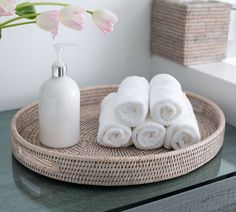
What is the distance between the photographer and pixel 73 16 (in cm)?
73

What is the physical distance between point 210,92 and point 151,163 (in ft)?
1.52

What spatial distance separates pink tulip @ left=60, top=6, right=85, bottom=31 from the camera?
2.40 feet

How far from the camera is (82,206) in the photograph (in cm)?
77

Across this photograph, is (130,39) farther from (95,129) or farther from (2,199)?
(2,199)

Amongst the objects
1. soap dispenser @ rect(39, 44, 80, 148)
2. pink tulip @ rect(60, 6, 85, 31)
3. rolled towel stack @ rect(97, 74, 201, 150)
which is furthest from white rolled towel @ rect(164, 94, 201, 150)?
pink tulip @ rect(60, 6, 85, 31)

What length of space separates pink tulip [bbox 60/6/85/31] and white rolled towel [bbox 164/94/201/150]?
31 cm

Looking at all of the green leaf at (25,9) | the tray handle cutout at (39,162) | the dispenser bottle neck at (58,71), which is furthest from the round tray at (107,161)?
the green leaf at (25,9)

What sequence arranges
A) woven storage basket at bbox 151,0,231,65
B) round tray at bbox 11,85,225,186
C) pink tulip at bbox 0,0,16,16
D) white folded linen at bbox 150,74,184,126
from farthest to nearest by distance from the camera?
woven storage basket at bbox 151,0,231,65 < white folded linen at bbox 150,74,184,126 < round tray at bbox 11,85,225,186 < pink tulip at bbox 0,0,16,16

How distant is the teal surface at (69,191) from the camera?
2.53ft

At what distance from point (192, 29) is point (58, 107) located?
21.2 inches

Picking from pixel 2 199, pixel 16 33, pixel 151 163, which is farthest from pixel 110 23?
pixel 16 33

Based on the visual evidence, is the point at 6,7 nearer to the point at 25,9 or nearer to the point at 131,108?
the point at 25,9

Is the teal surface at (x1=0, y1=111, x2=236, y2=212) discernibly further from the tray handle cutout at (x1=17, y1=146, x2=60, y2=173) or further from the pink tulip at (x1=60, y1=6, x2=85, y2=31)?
the pink tulip at (x1=60, y1=6, x2=85, y2=31)

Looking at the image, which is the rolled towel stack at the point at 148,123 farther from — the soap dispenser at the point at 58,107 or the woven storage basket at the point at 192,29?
the woven storage basket at the point at 192,29
